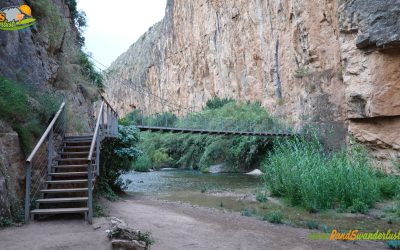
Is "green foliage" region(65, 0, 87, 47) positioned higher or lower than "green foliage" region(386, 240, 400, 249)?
higher

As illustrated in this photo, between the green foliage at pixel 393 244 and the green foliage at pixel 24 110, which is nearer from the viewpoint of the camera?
the green foliage at pixel 393 244

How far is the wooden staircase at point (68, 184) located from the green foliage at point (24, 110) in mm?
557

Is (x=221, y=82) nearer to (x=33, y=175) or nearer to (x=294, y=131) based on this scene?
(x=294, y=131)

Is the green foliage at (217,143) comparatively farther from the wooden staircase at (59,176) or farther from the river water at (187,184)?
the wooden staircase at (59,176)

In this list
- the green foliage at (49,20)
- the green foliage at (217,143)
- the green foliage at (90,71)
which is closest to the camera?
the green foliage at (49,20)

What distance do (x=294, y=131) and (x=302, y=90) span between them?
7.28 feet

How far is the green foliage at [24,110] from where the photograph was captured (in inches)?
185

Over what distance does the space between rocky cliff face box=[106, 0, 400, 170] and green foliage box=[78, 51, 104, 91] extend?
1869 mm

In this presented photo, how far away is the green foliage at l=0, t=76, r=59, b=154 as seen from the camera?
4.71 metres

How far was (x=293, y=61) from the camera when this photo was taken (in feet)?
66.9

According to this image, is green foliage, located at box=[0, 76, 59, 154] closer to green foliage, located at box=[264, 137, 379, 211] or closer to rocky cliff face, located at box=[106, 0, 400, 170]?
green foliage, located at box=[264, 137, 379, 211]

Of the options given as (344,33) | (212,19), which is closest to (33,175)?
(344,33)

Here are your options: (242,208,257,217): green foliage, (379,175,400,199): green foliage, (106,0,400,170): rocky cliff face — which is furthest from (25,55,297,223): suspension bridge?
(106,0,400,170): rocky cliff face

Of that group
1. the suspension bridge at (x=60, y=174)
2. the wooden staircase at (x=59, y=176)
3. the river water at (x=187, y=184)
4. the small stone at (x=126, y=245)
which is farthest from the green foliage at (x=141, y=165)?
the small stone at (x=126, y=245)
